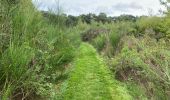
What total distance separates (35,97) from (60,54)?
2217mm

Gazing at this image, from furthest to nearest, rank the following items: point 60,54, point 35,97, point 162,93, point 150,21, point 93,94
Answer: point 150,21
point 93,94
point 60,54
point 35,97
point 162,93

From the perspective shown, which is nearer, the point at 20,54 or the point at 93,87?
the point at 20,54

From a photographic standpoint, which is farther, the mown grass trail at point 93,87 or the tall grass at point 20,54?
the mown grass trail at point 93,87

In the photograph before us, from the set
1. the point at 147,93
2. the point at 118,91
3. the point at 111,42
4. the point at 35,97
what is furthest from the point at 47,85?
the point at 111,42

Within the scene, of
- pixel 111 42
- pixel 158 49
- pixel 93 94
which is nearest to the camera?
pixel 158 49

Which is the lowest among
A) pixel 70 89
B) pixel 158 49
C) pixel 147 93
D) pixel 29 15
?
pixel 70 89

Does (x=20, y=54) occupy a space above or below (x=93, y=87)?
above

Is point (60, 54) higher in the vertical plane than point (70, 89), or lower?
higher

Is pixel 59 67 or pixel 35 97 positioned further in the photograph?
pixel 59 67

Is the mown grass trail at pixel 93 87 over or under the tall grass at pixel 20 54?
under

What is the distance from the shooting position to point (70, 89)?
12430 millimetres

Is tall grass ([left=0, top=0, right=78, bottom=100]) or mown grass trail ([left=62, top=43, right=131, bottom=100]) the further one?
mown grass trail ([left=62, top=43, right=131, bottom=100])

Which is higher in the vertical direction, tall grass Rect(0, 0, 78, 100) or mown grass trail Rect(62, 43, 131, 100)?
tall grass Rect(0, 0, 78, 100)

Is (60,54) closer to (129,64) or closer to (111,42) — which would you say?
(129,64)
